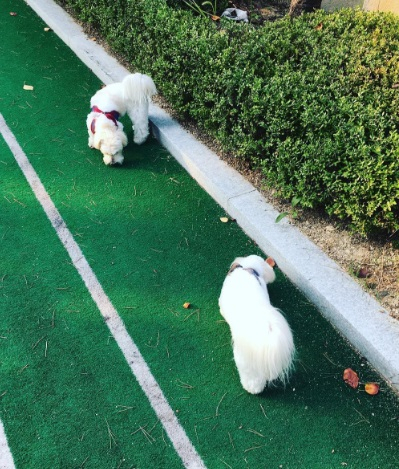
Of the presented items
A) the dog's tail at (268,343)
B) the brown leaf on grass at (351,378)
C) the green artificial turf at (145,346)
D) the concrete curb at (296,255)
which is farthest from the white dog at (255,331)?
the concrete curb at (296,255)

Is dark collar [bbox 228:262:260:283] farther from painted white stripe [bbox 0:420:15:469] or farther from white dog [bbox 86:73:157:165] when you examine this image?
white dog [bbox 86:73:157:165]

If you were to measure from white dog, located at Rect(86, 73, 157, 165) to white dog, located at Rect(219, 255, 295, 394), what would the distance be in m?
2.53

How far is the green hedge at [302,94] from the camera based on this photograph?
4.17 meters

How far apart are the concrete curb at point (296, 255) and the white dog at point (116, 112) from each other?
0.42 m

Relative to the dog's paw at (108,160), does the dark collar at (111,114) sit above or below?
above

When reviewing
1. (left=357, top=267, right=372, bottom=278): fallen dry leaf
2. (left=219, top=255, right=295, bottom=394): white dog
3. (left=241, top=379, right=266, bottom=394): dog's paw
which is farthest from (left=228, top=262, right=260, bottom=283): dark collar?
(left=357, top=267, right=372, bottom=278): fallen dry leaf

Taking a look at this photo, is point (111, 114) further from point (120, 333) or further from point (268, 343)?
point (268, 343)

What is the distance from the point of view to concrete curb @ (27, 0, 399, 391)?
371 centimetres

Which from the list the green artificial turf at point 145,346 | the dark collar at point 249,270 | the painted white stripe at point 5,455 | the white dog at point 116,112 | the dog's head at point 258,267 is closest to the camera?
the painted white stripe at point 5,455

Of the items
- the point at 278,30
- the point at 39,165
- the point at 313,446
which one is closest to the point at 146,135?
the point at 39,165

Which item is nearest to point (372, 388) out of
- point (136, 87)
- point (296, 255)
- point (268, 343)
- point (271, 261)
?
point (268, 343)

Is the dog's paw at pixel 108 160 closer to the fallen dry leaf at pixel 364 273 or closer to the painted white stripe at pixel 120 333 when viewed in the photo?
the painted white stripe at pixel 120 333

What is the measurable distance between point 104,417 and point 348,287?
219 cm

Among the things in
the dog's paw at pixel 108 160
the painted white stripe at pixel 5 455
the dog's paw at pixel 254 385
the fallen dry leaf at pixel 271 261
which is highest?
the fallen dry leaf at pixel 271 261
